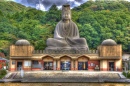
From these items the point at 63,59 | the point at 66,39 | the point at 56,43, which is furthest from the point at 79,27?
the point at 63,59

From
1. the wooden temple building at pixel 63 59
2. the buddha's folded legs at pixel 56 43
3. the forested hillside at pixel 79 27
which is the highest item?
the forested hillside at pixel 79 27

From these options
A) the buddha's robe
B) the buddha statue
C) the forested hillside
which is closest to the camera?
the buddha statue

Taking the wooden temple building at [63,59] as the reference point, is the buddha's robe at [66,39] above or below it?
above

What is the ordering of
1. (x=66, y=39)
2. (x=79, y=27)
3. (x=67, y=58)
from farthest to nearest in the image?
(x=79, y=27) → (x=66, y=39) → (x=67, y=58)

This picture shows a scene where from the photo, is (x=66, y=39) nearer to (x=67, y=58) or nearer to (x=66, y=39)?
(x=66, y=39)

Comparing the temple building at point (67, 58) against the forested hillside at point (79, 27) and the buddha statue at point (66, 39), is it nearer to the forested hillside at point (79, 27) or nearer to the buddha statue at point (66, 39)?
the buddha statue at point (66, 39)

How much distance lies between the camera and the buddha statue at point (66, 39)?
34375mm

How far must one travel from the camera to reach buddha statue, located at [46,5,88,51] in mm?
34375

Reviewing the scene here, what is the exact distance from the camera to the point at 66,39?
116ft

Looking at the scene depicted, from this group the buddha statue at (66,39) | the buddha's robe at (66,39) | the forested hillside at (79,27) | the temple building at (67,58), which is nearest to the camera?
the temple building at (67,58)

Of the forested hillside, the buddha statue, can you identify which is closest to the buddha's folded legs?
the buddha statue

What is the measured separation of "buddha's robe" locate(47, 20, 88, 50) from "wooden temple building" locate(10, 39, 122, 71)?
4.96 feet

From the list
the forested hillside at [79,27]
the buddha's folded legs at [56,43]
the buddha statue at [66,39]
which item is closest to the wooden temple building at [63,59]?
the buddha statue at [66,39]

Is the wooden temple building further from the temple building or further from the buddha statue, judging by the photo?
the buddha statue
